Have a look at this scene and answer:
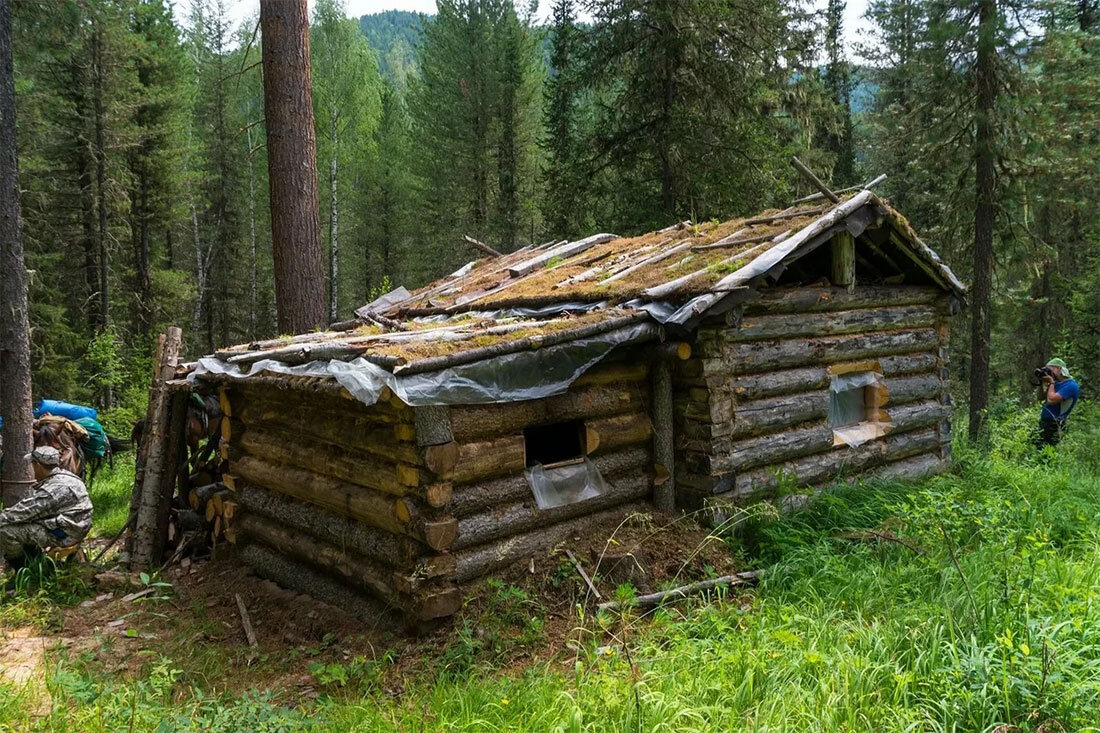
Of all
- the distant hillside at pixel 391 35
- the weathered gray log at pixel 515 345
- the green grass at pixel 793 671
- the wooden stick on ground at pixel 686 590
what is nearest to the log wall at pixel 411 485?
the weathered gray log at pixel 515 345

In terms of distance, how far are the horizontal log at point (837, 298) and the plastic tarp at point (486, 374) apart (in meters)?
1.69

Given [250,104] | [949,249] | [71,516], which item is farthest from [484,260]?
[250,104]

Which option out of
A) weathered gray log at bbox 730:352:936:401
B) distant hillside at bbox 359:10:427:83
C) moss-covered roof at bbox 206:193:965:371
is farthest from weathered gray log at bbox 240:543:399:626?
distant hillside at bbox 359:10:427:83

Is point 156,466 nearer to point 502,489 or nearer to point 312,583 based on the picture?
Answer: point 312,583

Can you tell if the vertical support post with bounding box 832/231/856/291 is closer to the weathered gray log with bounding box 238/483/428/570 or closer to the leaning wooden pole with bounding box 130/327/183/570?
the weathered gray log with bounding box 238/483/428/570

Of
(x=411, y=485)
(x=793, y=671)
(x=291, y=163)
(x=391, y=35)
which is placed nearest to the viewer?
(x=793, y=671)

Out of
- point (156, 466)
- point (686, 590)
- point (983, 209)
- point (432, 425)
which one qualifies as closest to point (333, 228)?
point (156, 466)

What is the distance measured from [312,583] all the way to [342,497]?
1.07 meters

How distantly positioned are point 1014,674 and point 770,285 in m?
4.41

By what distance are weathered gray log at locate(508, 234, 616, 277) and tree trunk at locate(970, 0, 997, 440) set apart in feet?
25.0

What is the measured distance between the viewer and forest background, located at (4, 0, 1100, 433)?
541 inches

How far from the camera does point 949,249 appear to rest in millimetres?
14805

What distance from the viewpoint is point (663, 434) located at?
21.5ft

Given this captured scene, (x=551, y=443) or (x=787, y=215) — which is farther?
(x=787, y=215)
